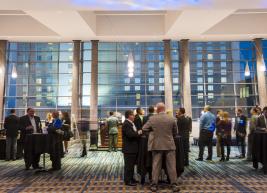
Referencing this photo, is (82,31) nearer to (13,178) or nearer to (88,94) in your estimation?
(88,94)

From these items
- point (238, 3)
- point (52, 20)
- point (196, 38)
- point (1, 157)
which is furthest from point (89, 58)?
point (238, 3)

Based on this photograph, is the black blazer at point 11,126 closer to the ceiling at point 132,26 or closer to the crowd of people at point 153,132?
the crowd of people at point 153,132

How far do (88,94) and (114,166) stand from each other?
27.3ft

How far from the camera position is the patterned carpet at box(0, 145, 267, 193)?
15.3ft

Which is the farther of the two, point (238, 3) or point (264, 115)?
point (238, 3)

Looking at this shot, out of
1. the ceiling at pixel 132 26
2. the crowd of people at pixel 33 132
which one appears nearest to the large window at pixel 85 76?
the ceiling at pixel 132 26

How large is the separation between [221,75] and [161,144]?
11.5 meters

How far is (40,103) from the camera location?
14852mm

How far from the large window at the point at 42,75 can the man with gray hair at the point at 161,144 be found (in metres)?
10.8

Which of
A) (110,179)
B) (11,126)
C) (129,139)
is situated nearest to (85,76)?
(11,126)

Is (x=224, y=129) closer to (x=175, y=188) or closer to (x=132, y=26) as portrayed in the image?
(x=175, y=188)

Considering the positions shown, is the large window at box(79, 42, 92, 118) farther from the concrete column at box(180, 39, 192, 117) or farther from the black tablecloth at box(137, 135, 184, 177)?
the black tablecloth at box(137, 135, 184, 177)

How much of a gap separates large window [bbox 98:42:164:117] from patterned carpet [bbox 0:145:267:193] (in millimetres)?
7888

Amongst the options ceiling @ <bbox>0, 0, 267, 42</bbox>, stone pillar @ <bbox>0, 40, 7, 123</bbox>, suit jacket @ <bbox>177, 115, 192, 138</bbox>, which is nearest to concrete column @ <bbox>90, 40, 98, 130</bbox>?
ceiling @ <bbox>0, 0, 267, 42</bbox>
